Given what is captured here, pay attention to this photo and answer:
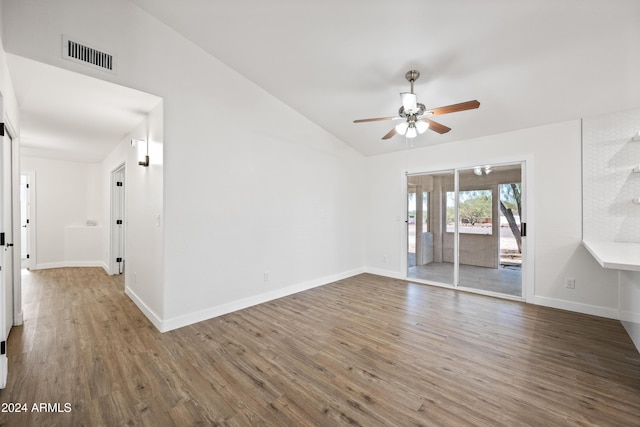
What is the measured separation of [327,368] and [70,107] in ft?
13.4

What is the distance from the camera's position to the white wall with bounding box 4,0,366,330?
252 centimetres

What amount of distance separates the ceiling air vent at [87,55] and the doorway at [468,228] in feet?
15.8

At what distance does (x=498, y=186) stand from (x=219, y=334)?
461cm

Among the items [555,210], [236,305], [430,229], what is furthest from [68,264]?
[555,210]

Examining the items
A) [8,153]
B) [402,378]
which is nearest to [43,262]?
[8,153]

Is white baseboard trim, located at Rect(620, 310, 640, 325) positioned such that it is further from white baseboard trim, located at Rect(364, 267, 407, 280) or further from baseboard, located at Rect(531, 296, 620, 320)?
white baseboard trim, located at Rect(364, 267, 407, 280)

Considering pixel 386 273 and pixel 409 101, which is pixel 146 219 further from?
pixel 386 273

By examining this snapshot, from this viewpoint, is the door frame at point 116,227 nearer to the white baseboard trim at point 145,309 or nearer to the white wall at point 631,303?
the white baseboard trim at point 145,309

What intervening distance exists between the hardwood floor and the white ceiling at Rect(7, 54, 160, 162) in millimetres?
2555

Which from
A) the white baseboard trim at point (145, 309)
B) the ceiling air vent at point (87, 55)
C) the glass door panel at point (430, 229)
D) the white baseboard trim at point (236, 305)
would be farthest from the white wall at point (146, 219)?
the glass door panel at point (430, 229)

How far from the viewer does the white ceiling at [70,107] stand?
8.21 ft

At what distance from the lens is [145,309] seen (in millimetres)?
3398

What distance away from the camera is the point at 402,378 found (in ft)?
7.02

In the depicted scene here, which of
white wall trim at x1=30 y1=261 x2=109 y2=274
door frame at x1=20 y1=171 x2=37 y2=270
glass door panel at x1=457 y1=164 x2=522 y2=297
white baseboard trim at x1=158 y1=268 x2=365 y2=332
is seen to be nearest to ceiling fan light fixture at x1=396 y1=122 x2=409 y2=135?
glass door panel at x1=457 y1=164 x2=522 y2=297
